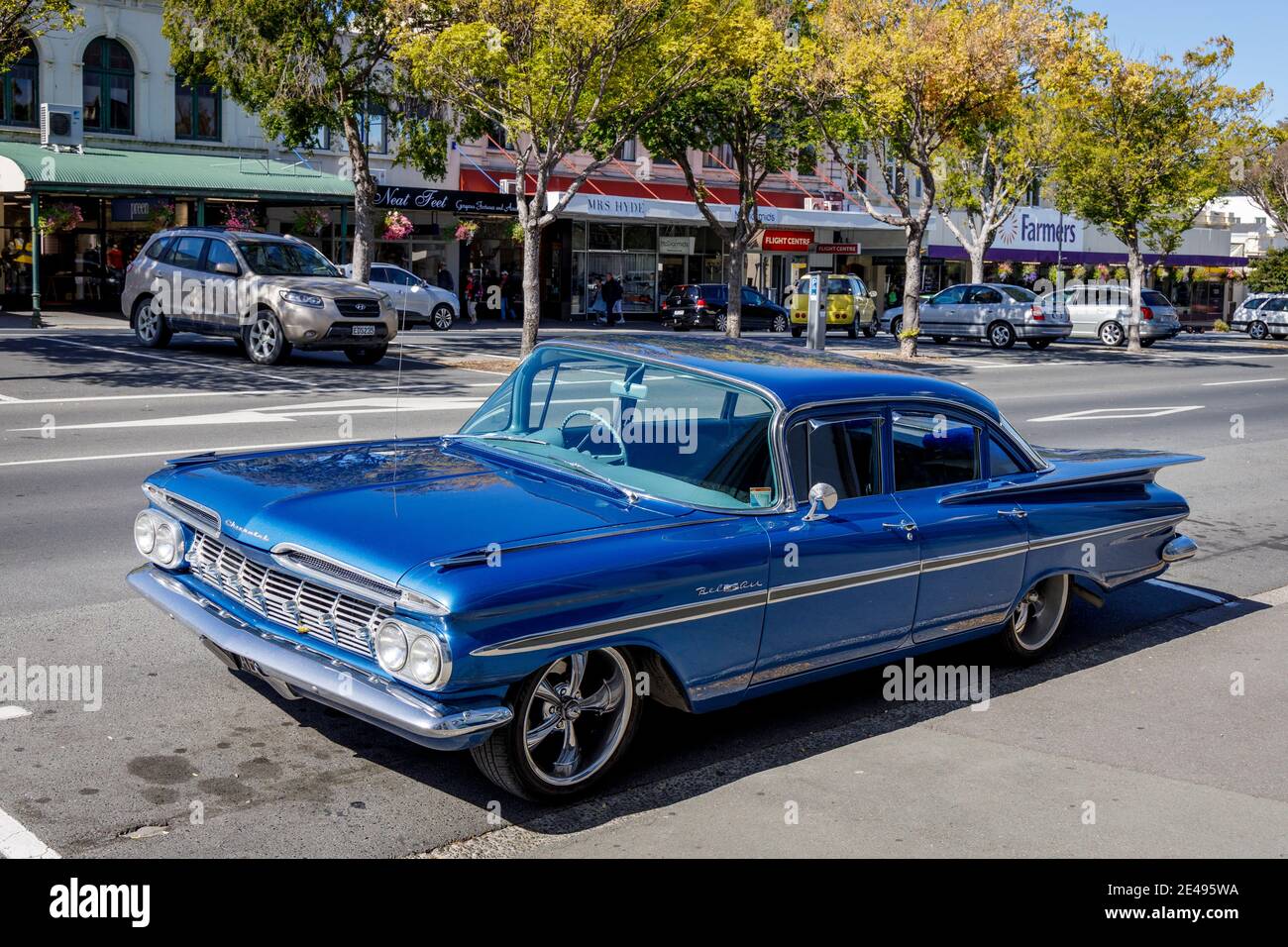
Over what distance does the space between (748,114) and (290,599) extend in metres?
28.1

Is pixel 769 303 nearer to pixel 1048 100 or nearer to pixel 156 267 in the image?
pixel 1048 100

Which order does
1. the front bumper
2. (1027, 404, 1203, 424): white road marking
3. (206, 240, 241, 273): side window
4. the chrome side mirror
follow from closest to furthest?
the front bumper
the chrome side mirror
(1027, 404, 1203, 424): white road marking
(206, 240, 241, 273): side window

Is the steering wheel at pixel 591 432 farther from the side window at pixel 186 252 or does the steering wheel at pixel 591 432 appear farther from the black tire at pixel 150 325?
the black tire at pixel 150 325

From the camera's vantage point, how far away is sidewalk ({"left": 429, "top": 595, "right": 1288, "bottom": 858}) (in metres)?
4.51

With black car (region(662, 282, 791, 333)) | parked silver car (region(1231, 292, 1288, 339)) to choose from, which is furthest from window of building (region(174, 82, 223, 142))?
parked silver car (region(1231, 292, 1288, 339))

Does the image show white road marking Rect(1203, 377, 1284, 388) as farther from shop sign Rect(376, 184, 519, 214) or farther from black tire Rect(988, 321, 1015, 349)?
shop sign Rect(376, 184, 519, 214)

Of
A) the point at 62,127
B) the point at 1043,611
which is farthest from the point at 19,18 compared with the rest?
the point at 1043,611

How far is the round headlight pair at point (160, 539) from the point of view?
17.3 feet

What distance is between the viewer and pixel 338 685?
4387 mm

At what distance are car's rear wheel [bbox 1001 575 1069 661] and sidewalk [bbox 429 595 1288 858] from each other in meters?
0.14

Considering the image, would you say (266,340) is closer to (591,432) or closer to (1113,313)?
(591,432)

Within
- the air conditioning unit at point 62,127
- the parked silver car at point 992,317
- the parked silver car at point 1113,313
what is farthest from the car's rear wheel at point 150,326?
the parked silver car at point 1113,313

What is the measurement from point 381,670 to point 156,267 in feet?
64.0

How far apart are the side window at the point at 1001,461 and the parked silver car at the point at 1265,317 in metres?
48.4
